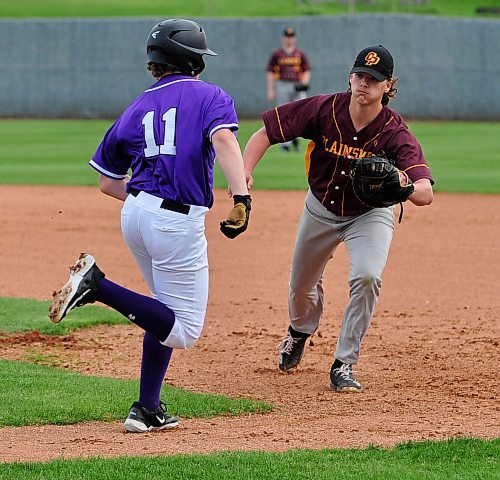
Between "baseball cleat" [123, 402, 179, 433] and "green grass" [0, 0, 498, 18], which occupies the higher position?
"baseball cleat" [123, 402, 179, 433]

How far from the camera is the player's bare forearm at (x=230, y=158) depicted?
190 inches

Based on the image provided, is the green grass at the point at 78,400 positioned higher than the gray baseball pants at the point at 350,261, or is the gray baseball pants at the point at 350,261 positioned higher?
the gray baseball pants at the point at 350,261

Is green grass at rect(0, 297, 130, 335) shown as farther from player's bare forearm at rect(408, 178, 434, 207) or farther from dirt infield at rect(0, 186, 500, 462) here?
player's bare forearm at rect(408, 178, 434, 207)

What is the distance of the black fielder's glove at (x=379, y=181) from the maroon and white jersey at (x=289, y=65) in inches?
617

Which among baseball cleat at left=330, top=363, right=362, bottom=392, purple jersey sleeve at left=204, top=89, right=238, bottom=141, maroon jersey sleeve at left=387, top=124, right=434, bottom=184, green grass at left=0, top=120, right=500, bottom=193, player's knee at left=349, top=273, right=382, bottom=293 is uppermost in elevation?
purple jersey sleeve at left=204, top=89, right=238, bottom=141

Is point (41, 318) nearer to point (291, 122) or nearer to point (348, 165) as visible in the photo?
point (291, 122)

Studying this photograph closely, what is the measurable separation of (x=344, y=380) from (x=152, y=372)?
4.77 feet

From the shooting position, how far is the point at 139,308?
4945 millimetres

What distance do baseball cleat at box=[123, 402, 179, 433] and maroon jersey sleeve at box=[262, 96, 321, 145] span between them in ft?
6.25

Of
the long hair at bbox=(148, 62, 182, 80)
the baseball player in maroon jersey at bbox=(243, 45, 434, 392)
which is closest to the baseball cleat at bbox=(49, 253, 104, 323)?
the long hair at bbox=(148, 62, 182, 80)

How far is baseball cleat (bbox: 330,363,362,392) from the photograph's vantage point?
6.16m

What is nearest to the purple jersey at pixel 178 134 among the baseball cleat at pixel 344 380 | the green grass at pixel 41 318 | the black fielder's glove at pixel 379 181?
the black fielder's glove at pixel 379 181

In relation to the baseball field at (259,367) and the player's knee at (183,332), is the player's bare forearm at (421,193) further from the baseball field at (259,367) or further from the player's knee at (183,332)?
the player's knee at (183,332)

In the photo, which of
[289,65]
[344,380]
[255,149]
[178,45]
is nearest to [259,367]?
[344,380]
